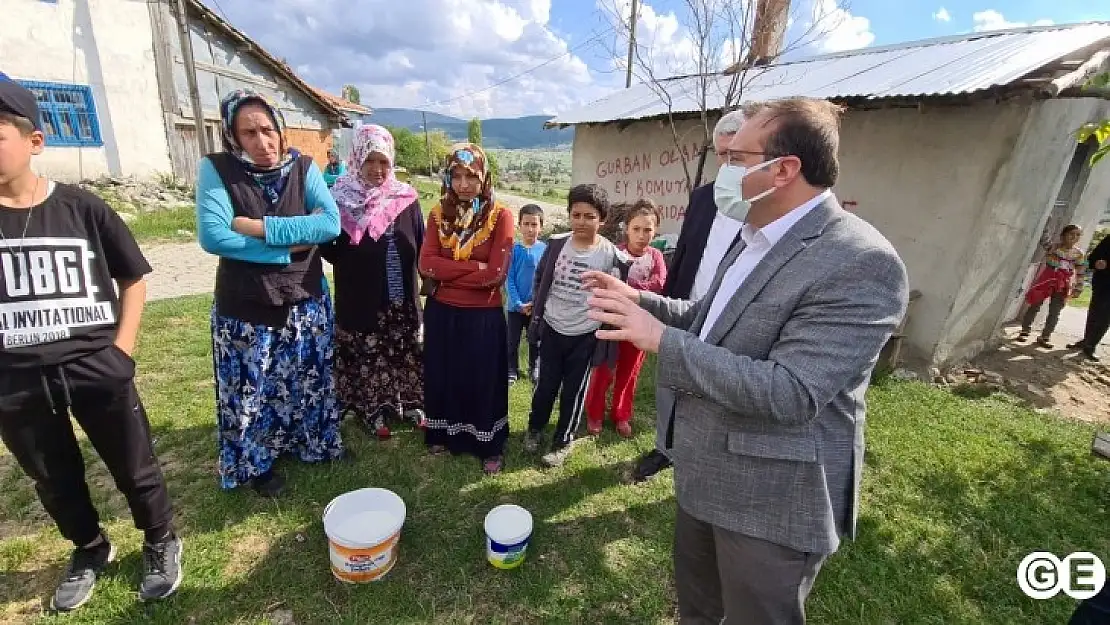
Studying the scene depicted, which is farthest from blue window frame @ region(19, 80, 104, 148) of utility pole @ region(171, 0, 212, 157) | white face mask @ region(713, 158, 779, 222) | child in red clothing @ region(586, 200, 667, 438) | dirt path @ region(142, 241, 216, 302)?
white face mask @ region(713, 158, 779, 222)

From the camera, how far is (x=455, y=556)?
2.48m

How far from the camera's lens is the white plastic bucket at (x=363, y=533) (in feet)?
7.23

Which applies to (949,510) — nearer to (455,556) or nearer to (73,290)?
(455,556)

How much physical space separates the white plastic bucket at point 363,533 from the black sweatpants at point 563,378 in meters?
1.15

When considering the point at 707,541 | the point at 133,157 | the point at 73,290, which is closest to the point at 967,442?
the point at 707,541

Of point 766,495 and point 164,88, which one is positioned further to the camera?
point 164,88

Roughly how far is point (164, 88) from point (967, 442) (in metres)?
15.9

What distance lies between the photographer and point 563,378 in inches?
128

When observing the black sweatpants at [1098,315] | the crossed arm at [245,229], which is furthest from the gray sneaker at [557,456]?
the black sweatpants at [1098,315]

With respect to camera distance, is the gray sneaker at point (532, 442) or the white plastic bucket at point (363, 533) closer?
the white plastic bucket at point (363, 533)

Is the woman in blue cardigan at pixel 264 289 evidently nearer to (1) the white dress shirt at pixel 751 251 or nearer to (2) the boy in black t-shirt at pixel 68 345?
(2) the boy in black t-shirt at pixel 68 345

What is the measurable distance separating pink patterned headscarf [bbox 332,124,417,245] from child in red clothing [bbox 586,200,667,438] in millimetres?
1526

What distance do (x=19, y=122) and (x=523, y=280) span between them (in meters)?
2.96

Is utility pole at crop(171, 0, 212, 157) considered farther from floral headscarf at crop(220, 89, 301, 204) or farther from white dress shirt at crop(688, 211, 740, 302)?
white dress shirt at crop(688, 211, 740, 302)
